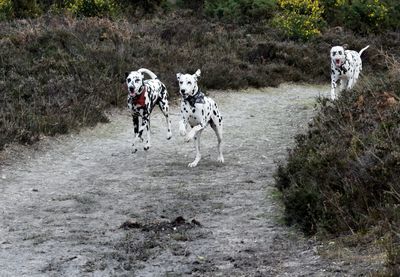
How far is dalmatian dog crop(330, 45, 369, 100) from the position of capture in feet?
46.9

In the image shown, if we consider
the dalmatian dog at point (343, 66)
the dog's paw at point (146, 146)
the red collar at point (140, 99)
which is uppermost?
the dalmatian dog at point (343, 66)

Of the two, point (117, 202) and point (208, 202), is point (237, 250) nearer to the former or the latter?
point (208, 202)

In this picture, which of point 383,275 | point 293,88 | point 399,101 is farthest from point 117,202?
point 293,88

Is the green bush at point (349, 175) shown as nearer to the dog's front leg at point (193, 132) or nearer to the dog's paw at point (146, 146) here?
the dog's front leg at point (193, 132)

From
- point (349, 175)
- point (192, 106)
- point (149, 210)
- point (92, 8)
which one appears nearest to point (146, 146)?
point (192, 106)

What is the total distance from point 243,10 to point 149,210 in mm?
19356

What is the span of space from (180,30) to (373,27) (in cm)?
762

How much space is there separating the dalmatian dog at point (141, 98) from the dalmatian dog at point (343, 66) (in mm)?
4330

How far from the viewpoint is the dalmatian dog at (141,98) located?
10.9 m

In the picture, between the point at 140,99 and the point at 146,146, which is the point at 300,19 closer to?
the point at 146,146

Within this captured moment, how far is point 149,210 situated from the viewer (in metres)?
8.16

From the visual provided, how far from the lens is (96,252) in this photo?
6.65 meters

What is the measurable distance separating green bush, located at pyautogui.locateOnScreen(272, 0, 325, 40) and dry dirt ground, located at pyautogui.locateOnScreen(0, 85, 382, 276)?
10.3 metres

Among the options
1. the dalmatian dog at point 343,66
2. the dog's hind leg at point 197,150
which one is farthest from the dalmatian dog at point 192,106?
the dalmatian dog at point 343,66
